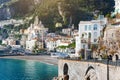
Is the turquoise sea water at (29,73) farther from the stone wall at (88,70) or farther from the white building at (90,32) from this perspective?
the stone wall at (88,70)

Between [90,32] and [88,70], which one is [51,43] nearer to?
[90,32]

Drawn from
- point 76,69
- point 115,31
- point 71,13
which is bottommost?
point 76,69

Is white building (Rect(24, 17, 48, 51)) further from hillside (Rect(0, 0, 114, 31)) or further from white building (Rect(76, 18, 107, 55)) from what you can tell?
white building (Rect(76, 18, 107, 55))

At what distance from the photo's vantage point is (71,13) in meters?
179

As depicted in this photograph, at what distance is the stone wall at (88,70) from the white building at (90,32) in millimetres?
19479

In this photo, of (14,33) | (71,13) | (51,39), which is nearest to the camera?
(51,39)

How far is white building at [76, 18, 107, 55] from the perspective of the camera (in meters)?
74.8

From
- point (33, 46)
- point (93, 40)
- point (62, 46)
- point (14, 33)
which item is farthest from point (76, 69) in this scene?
point (14, 33)

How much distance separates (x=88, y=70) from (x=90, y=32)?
32.2 m

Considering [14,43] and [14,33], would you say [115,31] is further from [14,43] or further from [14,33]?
[14,33]

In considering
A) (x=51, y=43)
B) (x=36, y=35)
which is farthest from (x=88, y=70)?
(x=36, y=35)

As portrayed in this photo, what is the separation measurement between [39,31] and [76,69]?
118m

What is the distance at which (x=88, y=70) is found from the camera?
44.8 meters

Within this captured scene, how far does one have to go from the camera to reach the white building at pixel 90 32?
7480 cm
